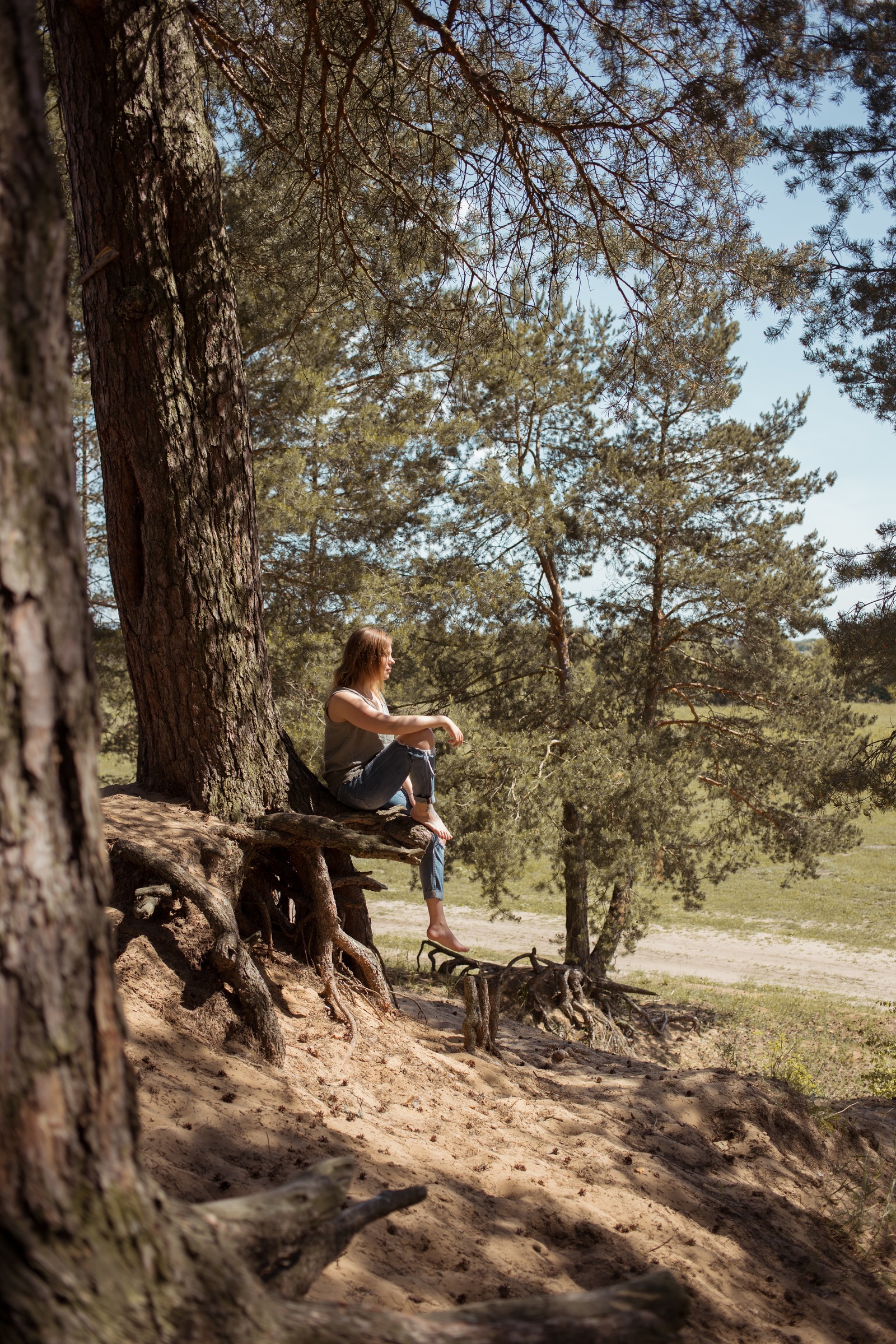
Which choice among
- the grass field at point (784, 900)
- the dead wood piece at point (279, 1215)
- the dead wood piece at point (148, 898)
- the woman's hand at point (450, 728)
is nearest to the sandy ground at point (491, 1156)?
the dead wood piece at point (148, 898)

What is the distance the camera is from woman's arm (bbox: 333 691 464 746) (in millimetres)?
4566

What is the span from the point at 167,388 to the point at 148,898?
2152 mm

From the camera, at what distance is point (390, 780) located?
4719mm

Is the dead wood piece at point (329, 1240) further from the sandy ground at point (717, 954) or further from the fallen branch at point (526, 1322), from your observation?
the sandy ground at point (717, 954)

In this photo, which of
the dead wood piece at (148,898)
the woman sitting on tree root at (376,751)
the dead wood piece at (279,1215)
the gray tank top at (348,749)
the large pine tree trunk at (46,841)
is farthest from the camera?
the gray tank top at (348,749)

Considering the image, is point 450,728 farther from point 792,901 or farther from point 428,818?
point 792,901

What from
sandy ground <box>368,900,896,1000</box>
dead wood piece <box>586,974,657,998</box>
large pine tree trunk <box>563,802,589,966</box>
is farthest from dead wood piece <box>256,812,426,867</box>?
sandy ground <box>368,900,896,1000</box>

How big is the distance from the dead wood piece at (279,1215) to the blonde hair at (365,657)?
3.01m

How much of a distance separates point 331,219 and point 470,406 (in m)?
7.56

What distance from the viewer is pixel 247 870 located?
4465 millimetres

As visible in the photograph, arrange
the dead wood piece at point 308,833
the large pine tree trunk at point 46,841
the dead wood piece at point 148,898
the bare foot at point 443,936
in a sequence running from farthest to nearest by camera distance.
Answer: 1. the bare foot at point 443,936
2. the dead wood piece at point 308,833
3. the dead wood piece at point 148,898
4. the large pine tree trunk at point 46,841

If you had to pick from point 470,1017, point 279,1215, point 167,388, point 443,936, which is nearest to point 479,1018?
point 470,1017

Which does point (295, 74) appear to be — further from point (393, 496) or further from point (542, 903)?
point (542, 903)

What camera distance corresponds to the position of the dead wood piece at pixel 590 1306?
1.65 metres
